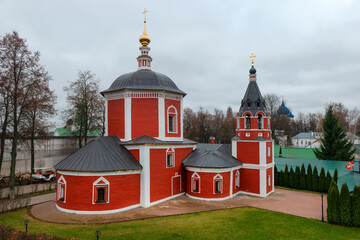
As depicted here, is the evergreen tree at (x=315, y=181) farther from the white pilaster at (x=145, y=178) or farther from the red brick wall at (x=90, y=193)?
the red brick wall at (x=90, y=193)

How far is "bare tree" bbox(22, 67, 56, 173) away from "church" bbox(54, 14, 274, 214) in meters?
4.08

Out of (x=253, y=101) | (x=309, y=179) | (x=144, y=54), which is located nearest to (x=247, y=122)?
(x=253, y=101)

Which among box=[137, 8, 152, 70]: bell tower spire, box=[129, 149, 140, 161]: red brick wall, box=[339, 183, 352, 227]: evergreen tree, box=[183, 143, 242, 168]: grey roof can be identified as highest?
→ box=[137, 8, 152, 70]: bell tower spire

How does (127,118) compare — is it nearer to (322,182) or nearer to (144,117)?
(144,117)

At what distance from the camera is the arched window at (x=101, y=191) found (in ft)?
43.1

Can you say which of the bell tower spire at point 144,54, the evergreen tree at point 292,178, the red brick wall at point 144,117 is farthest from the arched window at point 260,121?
the bell tower spire at point 144,54

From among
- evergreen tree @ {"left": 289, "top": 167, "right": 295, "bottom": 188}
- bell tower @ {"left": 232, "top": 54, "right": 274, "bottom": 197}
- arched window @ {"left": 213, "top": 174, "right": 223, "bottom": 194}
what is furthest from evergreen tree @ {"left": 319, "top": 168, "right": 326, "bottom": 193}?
arched window @ {"left": 213, "top": 174, "right": 223, "bottom": 194}

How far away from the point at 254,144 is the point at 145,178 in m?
8.60

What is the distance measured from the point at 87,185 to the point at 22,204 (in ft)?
14.8

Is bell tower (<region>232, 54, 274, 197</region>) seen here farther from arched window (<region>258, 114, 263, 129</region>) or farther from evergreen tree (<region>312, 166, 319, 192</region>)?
evergreen tree (<region>312, 166, 319, 192</region>)

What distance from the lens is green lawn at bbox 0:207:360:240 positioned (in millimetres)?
10289

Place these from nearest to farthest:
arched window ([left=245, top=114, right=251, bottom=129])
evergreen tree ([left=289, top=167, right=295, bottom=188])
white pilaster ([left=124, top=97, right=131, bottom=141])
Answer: white pilaster ([left=124, top=97, right=131, bottom=141]) < arched window ([left=245, top=114, right=251, bottom=129]) < evergreen tree ([left=289, top=167, right=295, bottom=188])

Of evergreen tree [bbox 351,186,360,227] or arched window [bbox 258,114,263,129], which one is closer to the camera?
evergreen tree [bbox 351,186,360,227]

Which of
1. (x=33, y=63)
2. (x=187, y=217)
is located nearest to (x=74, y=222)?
(x=187, y=217)
